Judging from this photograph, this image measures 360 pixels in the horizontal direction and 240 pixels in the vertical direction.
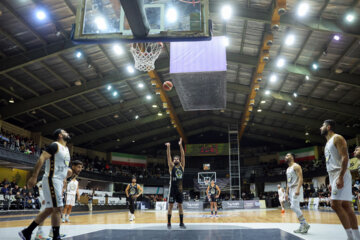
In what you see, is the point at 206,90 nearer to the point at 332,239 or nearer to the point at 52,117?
the point at 332,239

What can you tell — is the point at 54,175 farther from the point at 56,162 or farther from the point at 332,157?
the point at 332,157

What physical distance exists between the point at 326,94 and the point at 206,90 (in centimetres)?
1338

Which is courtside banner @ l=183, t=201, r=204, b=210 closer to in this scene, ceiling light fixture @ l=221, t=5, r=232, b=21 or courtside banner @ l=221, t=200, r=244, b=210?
courtside banner @ l=221, t=200, r=244, b=210

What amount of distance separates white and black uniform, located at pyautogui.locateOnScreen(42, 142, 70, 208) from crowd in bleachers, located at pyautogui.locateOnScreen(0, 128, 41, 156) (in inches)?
689

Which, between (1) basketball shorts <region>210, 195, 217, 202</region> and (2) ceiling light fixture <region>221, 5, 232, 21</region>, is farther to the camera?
(1) basketball shorts <region>210, 195, 217, 202</region>

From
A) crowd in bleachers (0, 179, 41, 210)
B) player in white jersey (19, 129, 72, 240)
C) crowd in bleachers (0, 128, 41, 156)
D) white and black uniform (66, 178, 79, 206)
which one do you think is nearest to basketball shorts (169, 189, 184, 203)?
player in white jersey (19, 129, 72, 240)

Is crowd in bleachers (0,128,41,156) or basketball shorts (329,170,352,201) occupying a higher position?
crowd in bleachers (0,128,41,156)

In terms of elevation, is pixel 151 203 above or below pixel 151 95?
below

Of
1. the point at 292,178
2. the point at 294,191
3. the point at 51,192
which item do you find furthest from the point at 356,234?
the point at 51,192

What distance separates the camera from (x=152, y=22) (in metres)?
6.21

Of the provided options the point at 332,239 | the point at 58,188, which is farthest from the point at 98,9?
the point at 332,239

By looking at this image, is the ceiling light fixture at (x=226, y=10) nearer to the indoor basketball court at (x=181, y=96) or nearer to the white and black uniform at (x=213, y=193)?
the indoor basketball court at (x=181, y=96)

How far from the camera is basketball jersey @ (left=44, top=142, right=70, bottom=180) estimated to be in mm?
4710

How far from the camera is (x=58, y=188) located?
15.4 feet
